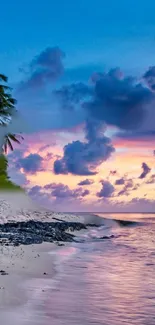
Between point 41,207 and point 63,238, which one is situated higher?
point 41,207

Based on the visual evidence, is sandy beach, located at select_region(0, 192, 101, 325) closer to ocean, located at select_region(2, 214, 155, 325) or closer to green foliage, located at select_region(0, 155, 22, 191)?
ocean, located at select_region(2, 214, 155, 325)

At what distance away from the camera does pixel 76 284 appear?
15891mm

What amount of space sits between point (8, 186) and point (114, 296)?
225 ft

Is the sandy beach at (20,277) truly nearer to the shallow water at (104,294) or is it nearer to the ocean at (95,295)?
the ocean at (95,295)

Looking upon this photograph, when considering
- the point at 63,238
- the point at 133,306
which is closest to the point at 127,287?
the point at 133,306

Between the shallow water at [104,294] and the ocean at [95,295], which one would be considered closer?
the ocean at [95,295]

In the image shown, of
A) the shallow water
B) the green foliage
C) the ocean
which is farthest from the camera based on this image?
the green foliage

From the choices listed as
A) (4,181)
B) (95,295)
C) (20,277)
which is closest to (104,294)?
(95,295)

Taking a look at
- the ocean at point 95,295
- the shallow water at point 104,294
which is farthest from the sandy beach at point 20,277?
the shallow water at point 104,294

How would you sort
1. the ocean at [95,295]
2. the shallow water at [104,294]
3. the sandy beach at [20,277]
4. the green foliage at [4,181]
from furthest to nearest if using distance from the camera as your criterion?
the green foliage at [4,181]
the sandy beach at [20,277]
the shallow water at [104,294]
the ocean at [95,295]

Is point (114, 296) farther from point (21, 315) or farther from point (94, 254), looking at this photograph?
point (94, 254)

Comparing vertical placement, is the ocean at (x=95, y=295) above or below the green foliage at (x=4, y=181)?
below

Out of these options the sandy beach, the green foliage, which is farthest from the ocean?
the green foliage

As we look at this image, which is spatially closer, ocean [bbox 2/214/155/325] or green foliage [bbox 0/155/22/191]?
ocean [bbox 2/214/155/325]
